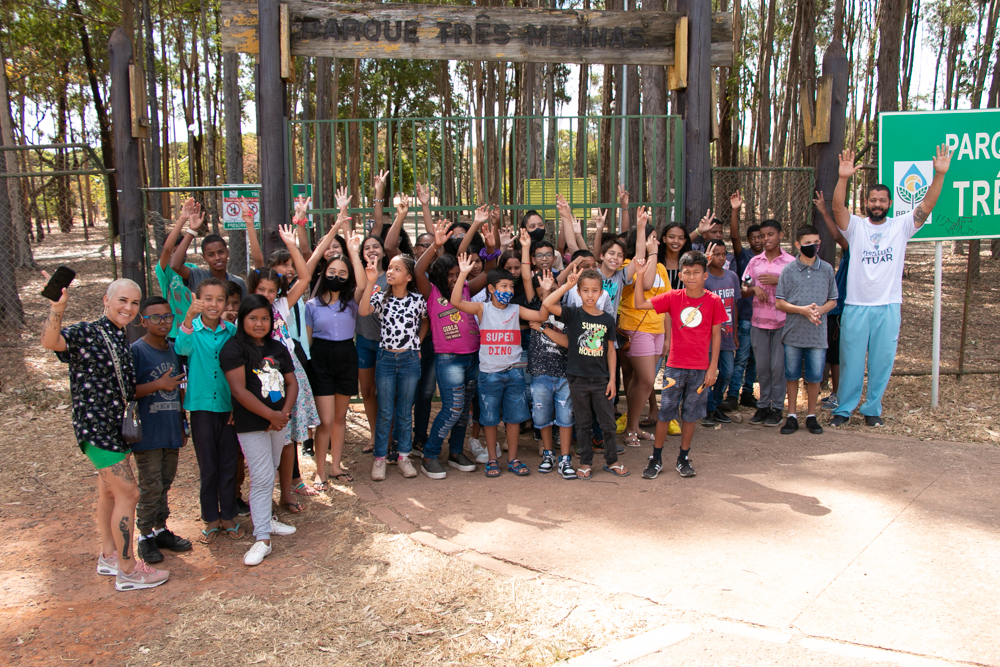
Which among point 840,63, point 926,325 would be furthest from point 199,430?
point 926,325

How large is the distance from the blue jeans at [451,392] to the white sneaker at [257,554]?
Answer: 153 centimetres

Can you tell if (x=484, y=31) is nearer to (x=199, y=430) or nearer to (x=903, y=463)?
(x=199, y=430)

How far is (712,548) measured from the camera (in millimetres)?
3943

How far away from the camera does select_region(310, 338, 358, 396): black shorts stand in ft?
16.6

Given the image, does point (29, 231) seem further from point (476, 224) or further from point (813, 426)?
point (813, 426)

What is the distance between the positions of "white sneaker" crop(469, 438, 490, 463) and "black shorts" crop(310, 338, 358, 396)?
43.2 inches

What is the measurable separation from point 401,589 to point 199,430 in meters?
1.55

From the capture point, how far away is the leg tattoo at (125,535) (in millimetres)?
3725

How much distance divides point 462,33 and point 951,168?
4702 millimetres

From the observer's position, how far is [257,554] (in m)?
4.01

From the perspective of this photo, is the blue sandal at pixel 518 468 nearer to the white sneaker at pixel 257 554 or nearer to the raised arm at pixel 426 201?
the white sneaker at pixel 257 554

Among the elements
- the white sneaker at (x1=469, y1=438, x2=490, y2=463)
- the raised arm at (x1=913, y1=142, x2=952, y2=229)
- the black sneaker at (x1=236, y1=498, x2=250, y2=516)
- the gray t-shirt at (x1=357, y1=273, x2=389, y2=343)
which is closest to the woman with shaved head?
the black sneaker at (x1=236, y1=498, x2=250, y2=516)

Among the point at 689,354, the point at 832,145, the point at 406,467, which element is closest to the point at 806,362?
the point at 689,354

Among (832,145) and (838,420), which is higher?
(832,145)
